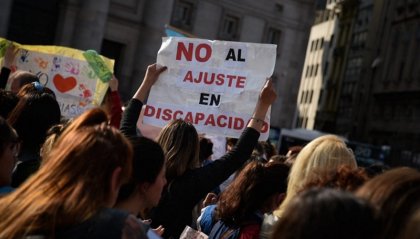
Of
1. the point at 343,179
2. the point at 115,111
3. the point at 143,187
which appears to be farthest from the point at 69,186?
the point at 115,111

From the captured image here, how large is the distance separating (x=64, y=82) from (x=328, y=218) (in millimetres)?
9075

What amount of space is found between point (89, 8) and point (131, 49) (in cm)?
337

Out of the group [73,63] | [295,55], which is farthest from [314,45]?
[73,63]

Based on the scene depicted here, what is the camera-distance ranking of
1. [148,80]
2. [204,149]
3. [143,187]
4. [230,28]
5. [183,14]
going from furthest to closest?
[230,28] → [183,14] → [204,149] → [148,80] → [143,187]

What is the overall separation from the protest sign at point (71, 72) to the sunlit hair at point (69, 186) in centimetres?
787

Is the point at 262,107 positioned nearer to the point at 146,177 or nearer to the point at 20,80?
the point at 146,177

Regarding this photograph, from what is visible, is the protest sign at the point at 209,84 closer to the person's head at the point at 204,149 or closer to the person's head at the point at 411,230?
the person's head at the point at 204,149

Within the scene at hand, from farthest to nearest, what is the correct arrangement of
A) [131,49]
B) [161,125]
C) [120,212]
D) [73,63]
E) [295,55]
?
1. [295,55]
2. [131,49]
3. [73,63]
4. [161,125]
5. [120,212]

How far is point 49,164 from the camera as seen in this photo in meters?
2.83

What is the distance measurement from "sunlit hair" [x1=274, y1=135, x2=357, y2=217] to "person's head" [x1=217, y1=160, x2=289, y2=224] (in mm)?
187

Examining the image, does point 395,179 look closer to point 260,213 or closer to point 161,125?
point 260,213

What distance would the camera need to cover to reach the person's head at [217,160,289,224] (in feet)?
14.3

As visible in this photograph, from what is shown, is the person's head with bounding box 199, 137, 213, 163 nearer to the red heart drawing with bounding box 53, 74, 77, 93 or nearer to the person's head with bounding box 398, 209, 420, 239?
Answer: the red heart drawing with bounding box 53, 74, 77, 93

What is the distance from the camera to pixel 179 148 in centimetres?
471
